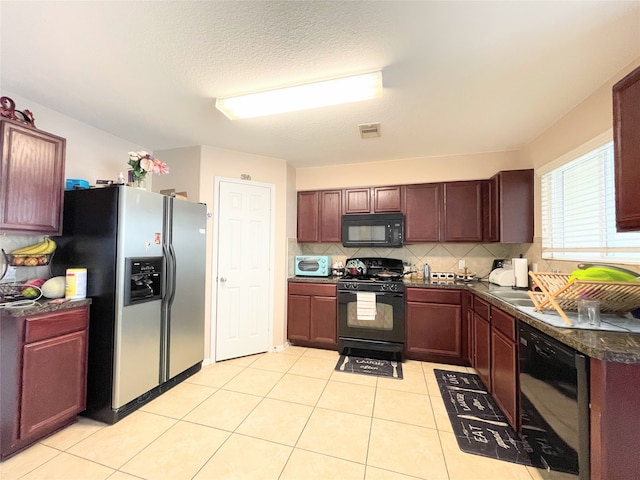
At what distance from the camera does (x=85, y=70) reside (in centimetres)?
172

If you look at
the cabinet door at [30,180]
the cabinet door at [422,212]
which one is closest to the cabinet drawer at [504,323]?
the cabinet door at [422,212]

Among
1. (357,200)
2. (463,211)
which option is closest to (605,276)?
(463,211)

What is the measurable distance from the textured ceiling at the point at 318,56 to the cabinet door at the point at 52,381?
5.95ft

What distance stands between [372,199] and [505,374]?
2305 millimetres

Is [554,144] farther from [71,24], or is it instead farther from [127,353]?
[127,353]

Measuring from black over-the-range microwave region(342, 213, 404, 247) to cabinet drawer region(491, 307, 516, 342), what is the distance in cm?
141

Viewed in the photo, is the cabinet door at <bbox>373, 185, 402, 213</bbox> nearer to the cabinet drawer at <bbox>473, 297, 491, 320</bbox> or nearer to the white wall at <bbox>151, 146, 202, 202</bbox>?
the cabinet drawer at <bbox>473, 297, 491, 320</bbox>

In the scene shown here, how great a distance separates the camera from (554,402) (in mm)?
1295

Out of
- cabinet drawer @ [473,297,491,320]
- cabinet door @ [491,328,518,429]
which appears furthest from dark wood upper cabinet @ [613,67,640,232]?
cabinet drawer @ [473,297,491,320]

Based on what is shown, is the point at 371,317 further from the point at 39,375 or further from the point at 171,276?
the point at 39,375

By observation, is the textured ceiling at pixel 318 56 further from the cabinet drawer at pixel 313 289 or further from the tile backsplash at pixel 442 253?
the cabinet drawer at pixel 313 289

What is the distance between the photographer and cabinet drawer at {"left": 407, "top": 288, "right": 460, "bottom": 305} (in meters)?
2.87

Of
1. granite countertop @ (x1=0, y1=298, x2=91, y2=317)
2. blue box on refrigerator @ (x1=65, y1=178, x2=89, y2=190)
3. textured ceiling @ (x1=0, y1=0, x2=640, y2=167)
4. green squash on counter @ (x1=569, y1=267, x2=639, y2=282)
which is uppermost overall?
textured ceiling @ (x1=0, y1=0, x2=640, y2=167)

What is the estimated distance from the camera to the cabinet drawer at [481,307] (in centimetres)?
224
